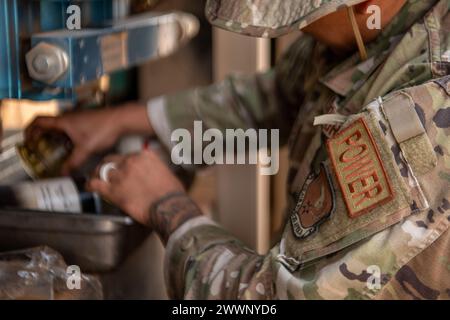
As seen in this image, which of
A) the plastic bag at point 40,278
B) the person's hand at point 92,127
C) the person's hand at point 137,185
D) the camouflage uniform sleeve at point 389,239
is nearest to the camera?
the camouflage uniform sleeve at point 389,239

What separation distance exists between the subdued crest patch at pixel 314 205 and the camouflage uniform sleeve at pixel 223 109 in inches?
16.6

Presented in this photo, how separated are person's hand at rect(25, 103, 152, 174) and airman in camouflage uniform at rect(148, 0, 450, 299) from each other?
31cm

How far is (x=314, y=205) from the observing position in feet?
2.71

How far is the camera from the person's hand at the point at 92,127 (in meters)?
1.16

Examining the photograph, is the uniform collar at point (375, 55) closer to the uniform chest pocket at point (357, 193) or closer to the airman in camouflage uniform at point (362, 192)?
the airman in camouflage uniform at point (362, 192)

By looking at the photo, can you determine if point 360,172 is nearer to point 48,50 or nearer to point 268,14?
point 268,14

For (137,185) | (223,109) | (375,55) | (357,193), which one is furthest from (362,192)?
(223,109)

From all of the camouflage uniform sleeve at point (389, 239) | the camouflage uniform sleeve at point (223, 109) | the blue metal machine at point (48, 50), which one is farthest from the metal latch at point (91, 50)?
the camouflage uniform sleeve at point (389, 239)

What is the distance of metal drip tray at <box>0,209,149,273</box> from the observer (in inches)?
36.1

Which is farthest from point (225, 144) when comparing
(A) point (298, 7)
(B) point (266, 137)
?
(A) point (298, 7)

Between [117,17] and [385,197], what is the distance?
23.7 inches

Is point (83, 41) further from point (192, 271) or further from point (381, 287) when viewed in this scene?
point (381, 287)

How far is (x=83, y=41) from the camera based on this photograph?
864 millimetres

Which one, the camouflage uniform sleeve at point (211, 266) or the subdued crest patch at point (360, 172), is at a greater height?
A: the subdued crest patch at point (360, 172)
